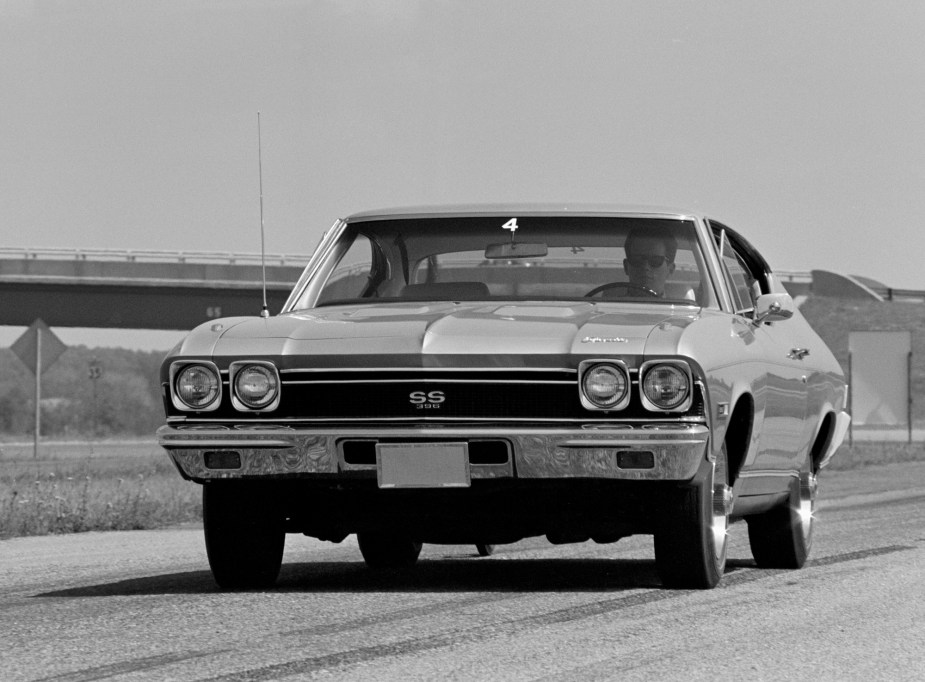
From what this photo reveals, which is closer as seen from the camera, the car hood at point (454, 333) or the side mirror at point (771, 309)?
the car hood at point (454, 333)

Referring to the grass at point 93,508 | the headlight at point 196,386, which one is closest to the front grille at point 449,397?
the headlight at point 196,386

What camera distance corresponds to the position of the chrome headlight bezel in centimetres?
749

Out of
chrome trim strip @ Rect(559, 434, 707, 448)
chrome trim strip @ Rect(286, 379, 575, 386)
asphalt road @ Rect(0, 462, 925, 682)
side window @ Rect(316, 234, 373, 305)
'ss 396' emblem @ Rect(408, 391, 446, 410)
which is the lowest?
asphalt road @ Rect(0, 462, 925, 682)

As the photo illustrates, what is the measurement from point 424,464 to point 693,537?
3.73 feet

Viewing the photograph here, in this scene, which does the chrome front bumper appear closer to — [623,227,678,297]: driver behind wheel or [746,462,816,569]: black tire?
[623,227,678,297]: driver behind wheel

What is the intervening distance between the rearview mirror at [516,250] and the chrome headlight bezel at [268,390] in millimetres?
1593

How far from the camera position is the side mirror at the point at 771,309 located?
877cm

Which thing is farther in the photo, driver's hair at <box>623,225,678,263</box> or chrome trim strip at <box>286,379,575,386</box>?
driver's hair at <box>623,225,678,263</box>

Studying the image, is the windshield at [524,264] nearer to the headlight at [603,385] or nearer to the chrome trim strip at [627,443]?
the headlight at [603,385]

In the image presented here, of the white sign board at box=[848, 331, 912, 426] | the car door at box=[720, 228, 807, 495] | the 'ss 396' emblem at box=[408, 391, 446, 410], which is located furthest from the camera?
the white sign board at box=[848, 331, 912, 426]

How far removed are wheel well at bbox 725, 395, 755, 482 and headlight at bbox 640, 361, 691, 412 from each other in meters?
0.87

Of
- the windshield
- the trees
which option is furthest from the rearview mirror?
the trees

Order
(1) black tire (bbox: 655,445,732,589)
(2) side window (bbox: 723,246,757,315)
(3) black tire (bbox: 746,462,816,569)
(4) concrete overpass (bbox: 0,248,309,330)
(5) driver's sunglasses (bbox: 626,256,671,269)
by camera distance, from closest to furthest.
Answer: (1) black tire (bbox: 655,445,732,589), (5) driver's sunglasses (bbox: 626,256,671,269), (2) side window (bbox: 723,246,757,315), (3) black tire (bbox: 746,462,816,569), (4) concrete overpass (bbox: 0,248,309,330)

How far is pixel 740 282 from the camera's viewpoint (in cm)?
957
